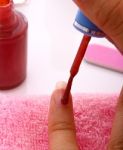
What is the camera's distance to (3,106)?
16.6 inches

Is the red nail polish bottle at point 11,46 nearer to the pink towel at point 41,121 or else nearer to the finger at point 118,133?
the pink towel at point 41,121

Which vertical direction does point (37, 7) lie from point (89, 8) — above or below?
below

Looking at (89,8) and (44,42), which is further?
(44,42)

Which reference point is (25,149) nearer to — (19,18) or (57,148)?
(57,148)

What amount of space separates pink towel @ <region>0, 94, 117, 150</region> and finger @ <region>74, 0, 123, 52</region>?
18cm

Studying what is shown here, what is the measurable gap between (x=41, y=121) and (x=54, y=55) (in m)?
0.11

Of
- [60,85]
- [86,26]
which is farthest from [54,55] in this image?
[86,26]

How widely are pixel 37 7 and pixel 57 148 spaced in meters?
0.26

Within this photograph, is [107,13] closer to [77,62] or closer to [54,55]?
[77,62]

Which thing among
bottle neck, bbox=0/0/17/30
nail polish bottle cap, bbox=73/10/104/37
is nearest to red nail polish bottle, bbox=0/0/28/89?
bottle neck, bbox=0/0/17/30

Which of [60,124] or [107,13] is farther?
[60,124]

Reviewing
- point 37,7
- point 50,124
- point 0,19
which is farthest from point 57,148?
point 37,7

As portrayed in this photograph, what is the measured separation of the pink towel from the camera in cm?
39

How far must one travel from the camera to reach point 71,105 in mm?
412
